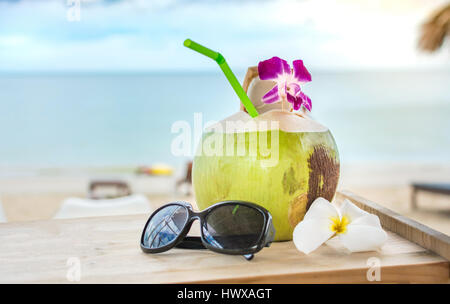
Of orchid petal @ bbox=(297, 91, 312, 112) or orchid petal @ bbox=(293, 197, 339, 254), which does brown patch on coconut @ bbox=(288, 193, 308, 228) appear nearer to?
orchid petal @ bbox=(293, 197, 339, 254)

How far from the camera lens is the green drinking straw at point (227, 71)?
49cm

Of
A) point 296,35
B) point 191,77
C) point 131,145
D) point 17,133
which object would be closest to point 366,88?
point 296,35

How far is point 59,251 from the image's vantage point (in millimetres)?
524

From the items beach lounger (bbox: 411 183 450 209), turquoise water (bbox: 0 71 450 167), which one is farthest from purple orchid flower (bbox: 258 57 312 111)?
turquoise water (bbox: 0 71 450 167)

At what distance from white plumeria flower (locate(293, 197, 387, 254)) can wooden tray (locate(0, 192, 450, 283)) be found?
13mm

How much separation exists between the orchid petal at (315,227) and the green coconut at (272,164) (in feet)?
0.09

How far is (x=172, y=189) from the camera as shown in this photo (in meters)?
5.84

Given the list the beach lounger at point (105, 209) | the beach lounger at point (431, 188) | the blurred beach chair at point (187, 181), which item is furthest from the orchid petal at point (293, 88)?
the blurred beach chair at point (187, 181)

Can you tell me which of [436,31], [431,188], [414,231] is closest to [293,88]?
[414,231]

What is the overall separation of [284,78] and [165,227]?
260mm

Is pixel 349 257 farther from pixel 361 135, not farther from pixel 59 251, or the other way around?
pixel 361 135

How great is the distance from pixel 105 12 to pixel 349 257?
50.5 feet

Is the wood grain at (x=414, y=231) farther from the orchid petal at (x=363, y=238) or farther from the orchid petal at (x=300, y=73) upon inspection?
the orchid petal at (x=300, y=73)

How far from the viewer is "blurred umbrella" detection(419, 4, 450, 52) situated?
4.01 metres
